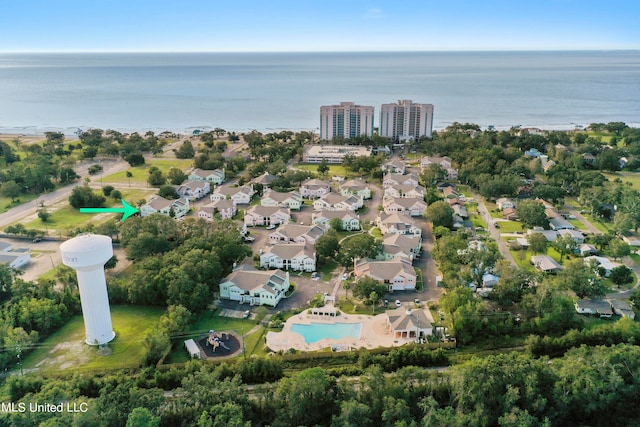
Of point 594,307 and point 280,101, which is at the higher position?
point 280,101

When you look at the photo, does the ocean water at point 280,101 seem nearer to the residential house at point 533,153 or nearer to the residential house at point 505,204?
the residential house at point 533,153

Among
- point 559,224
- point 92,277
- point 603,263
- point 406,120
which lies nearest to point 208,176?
point 92,277

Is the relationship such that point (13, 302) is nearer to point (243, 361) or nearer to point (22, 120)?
point (243, 361)

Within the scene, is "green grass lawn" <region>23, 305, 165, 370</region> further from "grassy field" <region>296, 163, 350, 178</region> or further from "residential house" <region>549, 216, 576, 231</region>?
"grassy field" <region>296, 163, 350, 178</region>

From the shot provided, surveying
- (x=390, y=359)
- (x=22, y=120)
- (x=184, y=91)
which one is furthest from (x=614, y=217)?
(x=184, y=91)

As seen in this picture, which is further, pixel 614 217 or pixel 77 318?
pixel 614 217

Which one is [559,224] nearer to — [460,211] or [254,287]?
[460,211]
